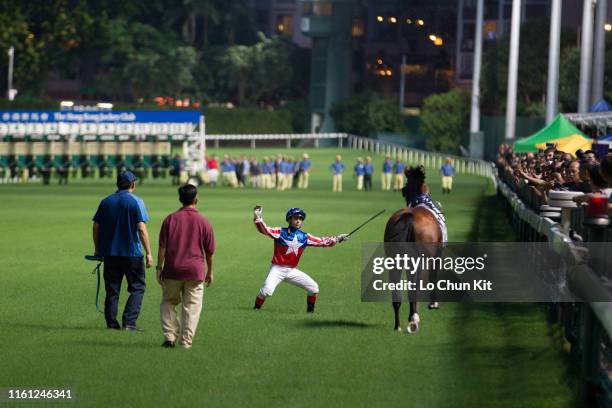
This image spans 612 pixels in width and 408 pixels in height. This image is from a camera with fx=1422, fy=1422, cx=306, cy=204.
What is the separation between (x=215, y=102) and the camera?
388 ft

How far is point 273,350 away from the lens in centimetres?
1366

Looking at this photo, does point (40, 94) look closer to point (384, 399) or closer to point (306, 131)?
point (306, 131)

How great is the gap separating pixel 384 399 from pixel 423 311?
5871 mm

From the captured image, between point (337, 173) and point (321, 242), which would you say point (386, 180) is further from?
point (321, 242)

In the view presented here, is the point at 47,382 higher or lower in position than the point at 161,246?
lower

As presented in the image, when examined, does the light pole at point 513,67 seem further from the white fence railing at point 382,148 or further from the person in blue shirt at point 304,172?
the person in blue shirt at point 304,172

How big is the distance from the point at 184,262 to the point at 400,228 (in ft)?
7.79

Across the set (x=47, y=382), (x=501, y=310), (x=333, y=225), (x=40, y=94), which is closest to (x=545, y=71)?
(x=40, y=94)

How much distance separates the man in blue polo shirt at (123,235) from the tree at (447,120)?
79011 millimetres

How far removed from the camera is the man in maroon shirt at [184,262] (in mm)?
13359

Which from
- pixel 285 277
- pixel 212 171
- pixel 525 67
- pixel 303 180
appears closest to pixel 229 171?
pixel 212 171

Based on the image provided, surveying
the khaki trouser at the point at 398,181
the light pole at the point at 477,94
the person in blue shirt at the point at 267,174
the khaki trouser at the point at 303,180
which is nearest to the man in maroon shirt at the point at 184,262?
the khaki trouser at the point at 398,181

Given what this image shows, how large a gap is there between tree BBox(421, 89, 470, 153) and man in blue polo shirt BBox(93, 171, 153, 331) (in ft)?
259

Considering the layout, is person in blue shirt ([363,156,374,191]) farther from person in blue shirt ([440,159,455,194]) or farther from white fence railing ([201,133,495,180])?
white fence railing ([201,133,495,180])
